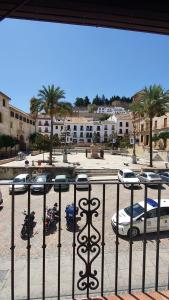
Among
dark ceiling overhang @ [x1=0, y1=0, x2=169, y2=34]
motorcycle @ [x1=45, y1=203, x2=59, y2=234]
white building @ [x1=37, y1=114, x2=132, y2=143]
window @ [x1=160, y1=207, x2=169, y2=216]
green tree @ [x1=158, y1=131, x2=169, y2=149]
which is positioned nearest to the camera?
dark ceiling overhang @ [x1=0, y1=0, x2=169, y2=34]

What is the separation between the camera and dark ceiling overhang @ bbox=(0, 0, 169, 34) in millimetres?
3070

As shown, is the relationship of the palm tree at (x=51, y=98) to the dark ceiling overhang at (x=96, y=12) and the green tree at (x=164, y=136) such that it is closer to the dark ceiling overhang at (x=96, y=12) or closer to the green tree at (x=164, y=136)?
the green tree at (x=164, y=136)

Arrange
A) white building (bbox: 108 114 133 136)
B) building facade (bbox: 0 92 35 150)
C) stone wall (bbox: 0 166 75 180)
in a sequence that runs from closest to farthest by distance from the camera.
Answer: stone wall (bbox: 0 166 75 180), building facade (bbox: 0 92 35 150), white building (bbox: 108 114 133 136)

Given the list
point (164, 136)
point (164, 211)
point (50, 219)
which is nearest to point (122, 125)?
point (164, 136)

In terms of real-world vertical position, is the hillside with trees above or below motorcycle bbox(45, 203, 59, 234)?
above

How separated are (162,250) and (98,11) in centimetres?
1037

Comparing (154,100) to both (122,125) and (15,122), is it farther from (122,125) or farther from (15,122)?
(122,125)

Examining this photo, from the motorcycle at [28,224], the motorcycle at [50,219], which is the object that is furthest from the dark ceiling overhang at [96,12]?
the motorcycle at [50,219]

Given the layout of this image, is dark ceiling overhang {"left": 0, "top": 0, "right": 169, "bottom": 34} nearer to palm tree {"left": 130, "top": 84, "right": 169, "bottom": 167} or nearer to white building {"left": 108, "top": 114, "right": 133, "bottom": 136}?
palm tree {"left": 130, "top": 84, "right": 169, "bottom": 167}

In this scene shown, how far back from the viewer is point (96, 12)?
319 cm

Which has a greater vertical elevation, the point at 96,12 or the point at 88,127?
the point at 88,127

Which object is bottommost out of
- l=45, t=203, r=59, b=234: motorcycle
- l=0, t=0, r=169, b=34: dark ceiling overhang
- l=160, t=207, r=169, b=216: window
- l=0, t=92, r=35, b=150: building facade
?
l=45, t=203, r=59, b=234: motorcycle

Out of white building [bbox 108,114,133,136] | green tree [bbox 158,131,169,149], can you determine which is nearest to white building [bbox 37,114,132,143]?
white building [bbox 108,114,133,136]

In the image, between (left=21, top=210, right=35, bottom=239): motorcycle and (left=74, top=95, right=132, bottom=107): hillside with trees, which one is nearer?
(left=21, top=210, right=35, bottom=239): motorcycle
